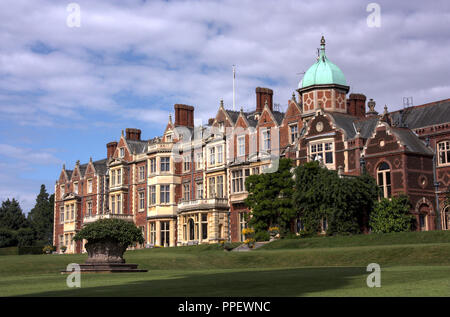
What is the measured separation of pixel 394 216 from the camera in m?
42.8

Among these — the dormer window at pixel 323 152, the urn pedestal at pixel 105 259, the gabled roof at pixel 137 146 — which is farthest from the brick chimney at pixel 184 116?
the urn pedestal at pixel 105 259

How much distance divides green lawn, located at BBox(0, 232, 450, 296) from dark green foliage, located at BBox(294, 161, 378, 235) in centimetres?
344

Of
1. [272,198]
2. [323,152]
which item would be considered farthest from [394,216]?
[272,198]

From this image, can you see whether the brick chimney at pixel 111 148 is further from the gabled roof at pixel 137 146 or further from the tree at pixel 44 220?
the tree at pixel 44 220

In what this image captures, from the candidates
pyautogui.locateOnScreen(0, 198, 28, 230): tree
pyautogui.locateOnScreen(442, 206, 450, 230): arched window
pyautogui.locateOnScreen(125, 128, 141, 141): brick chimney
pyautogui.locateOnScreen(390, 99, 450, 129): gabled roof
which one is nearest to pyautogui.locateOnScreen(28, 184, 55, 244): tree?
pyautogui.locateOnScreen(0, 198, 28, 230): tree

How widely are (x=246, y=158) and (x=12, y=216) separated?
172 ft

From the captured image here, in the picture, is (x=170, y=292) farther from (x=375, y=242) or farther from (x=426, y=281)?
(x=375, y=242)

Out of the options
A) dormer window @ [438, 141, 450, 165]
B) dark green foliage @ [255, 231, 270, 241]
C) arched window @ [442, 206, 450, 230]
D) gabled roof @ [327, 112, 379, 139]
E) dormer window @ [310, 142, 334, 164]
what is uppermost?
gabled roof @ [327, 112, 379, 139]

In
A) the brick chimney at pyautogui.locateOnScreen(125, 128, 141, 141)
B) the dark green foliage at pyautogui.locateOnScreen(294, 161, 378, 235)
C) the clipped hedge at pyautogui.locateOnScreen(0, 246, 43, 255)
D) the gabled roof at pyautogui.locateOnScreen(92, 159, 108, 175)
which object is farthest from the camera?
the gabled roof at pyautogui.locateOnScreen(92, 159, 108, 175)

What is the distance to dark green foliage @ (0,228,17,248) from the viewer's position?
281 ft

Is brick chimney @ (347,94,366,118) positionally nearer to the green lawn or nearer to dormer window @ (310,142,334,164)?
dormer window @ (310,142,334,164)

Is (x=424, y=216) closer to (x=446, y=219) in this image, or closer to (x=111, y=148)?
(x=446, y=219)

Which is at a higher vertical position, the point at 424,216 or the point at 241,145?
the point at 241,145
